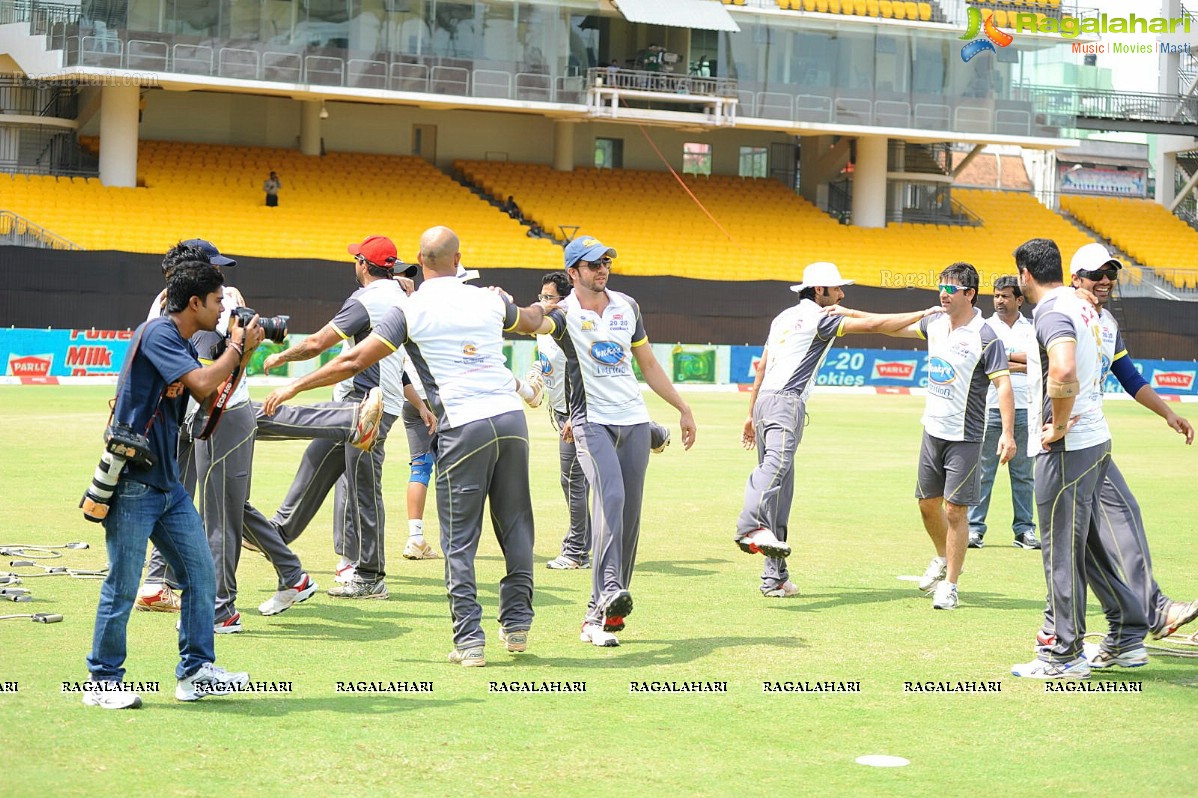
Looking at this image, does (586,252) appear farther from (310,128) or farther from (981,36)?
(981,36)

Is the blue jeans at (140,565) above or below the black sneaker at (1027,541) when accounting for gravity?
above

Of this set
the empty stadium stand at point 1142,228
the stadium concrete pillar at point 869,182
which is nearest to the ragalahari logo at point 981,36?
the stadium concrete pillar at point 869,182

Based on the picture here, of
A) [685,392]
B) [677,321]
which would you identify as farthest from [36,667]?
[677,321]

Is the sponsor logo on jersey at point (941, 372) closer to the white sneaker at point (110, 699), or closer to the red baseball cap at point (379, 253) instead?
the red baseball cap at point (379, 253)

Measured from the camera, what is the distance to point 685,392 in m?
33.8

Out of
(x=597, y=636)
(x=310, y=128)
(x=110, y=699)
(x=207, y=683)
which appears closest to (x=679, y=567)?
(x=597, y=636)

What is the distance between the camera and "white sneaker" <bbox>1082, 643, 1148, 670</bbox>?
7.89 metres

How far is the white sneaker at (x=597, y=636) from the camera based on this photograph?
829 centimetres

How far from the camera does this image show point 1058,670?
7656mm

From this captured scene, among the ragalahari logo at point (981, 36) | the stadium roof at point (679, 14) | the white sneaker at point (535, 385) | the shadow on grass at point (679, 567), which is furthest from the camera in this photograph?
the ragalahari logo at point (981, 36)

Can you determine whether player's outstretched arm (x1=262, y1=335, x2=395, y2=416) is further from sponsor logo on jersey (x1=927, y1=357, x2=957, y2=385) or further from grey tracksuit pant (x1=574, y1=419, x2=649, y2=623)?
Answer: sponsor logo on jersey (x1=927, y1=357, x2=957, y2=385)

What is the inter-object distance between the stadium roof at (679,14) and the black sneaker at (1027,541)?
3296cm

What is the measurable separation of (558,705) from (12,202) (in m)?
34.0

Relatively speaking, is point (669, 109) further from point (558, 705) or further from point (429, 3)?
point (558, 705)
